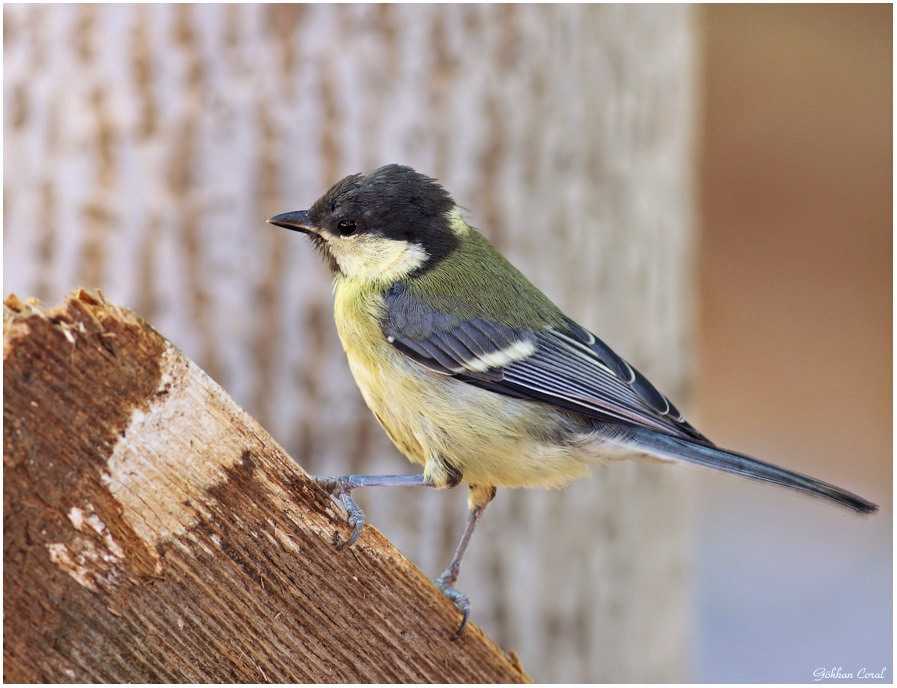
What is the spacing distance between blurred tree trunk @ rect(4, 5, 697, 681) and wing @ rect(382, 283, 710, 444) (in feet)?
2.85

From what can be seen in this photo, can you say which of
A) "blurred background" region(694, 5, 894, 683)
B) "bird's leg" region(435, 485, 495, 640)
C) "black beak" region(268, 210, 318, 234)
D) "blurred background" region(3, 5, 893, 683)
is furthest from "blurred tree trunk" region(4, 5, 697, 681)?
"blurred background" region(694, 5, 894, 683)

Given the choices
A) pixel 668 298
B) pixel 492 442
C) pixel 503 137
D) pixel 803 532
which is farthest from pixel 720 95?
pixel 492 442

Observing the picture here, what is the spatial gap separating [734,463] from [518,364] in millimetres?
562

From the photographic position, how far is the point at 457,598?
2.06 meters

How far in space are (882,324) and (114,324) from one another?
313 inches

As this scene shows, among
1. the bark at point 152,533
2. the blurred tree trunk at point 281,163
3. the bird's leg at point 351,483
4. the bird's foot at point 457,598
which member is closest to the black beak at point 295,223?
the blurred tree trunk at point 281,163

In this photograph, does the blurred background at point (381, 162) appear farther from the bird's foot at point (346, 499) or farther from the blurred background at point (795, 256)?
the blurred background at point (795, 256)

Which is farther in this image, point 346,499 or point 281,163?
point 281,163

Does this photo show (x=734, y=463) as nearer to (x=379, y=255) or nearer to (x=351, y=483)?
(x=351, y=483)

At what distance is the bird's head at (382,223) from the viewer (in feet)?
7.99

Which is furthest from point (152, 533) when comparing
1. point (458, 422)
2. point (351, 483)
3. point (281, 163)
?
point (281, 163)

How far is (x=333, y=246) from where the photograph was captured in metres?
2.53

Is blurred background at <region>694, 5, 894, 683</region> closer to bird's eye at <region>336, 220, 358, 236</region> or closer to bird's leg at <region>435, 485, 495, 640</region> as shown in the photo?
bird's leg at <region>435, 485, 495, 640</region>

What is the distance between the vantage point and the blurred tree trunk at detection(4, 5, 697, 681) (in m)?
3.09
